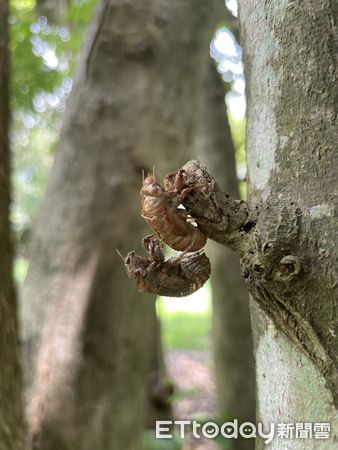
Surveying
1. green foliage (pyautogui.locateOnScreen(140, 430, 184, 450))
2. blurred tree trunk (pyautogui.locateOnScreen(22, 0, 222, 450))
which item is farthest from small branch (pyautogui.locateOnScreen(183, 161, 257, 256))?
green foliage (pyautogui.locateOnScreen(140, 430, 184, 450))

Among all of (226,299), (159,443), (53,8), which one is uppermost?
(53,8)

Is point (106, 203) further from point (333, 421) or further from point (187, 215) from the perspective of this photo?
point (333, 421)

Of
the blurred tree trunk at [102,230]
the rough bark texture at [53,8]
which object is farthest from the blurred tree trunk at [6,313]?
the rough bark texture at [53,8]

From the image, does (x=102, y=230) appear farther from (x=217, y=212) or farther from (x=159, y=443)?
(x=159, y=443)

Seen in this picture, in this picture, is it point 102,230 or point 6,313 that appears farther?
point 102,230

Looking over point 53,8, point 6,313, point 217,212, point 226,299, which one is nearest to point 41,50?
point 53,8

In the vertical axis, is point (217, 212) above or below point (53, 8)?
below
